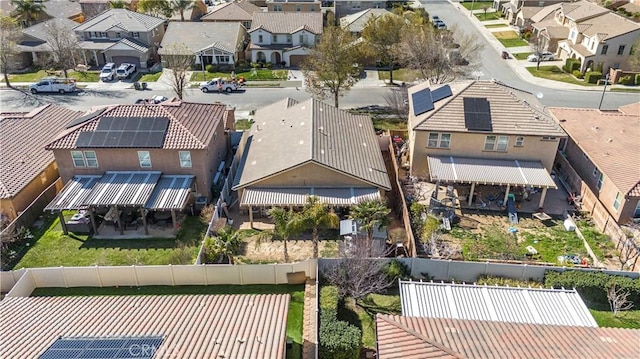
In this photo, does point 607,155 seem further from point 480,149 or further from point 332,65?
point 332,65

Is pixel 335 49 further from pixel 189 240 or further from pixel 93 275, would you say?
pixel 93 275

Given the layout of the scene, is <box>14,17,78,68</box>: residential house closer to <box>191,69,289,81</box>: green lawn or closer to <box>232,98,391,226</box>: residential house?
<box>191,69,289,81</box>: green lawn

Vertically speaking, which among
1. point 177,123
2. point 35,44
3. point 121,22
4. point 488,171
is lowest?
point 488,171

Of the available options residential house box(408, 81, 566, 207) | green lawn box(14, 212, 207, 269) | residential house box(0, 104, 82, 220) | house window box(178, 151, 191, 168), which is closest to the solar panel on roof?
residential house box(408, 81, 566, 207)

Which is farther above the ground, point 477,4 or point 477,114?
point 477,4

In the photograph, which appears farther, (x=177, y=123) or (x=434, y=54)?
(x=434, y=54)

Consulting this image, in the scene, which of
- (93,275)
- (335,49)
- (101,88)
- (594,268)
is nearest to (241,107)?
(335,49)

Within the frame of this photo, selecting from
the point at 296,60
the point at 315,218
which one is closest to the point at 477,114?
the point at 315,218
